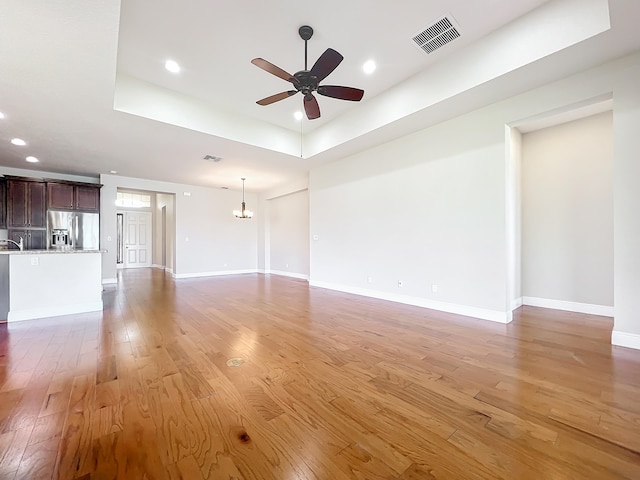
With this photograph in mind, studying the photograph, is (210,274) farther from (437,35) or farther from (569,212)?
(569,212)

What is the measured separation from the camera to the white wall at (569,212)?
12.8ft

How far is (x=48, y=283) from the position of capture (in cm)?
405

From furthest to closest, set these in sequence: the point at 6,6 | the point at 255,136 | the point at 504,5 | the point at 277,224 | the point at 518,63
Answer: the point at 277,224, the point at 255,136, the point at 518,63, the point at 504,5, the point at 6,6

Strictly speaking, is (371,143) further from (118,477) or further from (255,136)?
(118,477)

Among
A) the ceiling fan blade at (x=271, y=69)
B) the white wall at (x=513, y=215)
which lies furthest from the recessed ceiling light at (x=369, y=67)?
the white wall at (x=513, y=215)

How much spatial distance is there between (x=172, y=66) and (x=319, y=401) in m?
4.18

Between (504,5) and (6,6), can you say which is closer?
(6,6)

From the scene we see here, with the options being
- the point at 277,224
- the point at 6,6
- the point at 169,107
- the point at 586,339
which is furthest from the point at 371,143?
the point at 277,224

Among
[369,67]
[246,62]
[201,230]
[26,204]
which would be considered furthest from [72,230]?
[369,67]

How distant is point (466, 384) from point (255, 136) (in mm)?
4772

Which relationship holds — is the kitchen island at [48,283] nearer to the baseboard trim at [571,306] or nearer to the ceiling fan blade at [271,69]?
the ceiling fan blade at [271,69]

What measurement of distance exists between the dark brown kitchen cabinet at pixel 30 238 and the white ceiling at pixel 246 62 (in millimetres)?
1994

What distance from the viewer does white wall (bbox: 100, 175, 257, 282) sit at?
23.5 ft

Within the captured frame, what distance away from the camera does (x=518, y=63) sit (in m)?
2.87
